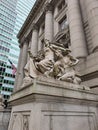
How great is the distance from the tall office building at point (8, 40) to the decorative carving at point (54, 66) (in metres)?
41.6

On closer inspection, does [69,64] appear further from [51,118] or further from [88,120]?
[51,118]

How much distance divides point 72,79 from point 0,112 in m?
7.11

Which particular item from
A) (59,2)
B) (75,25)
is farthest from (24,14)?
(75,25)

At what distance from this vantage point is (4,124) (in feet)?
28.9

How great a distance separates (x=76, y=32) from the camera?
10.2 meters

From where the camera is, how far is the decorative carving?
5.40m

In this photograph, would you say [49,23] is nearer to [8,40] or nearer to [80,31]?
[80,31]

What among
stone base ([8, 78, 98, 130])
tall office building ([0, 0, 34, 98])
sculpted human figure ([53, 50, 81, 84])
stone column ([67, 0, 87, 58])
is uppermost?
tall office building ([0, 0, 34, 98])

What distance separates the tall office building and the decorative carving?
136 ft

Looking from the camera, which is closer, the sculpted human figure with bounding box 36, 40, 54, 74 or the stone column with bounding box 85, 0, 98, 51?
the sculpted human figure with bounding box 36, 40, 54, 74

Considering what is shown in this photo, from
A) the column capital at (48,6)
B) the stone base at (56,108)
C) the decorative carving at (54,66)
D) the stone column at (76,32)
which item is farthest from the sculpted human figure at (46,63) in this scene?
the column capital at (48,6)

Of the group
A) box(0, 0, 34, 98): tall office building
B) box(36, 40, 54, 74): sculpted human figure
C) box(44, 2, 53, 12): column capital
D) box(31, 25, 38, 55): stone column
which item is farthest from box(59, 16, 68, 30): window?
box(0, 0, 34, 98): tall office building

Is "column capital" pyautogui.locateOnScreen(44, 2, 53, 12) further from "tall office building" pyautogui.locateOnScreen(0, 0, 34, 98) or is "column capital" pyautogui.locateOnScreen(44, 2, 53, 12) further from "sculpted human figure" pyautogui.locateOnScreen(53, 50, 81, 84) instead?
"tall office building" pyautogui.locateOnScreen(0, 0, 34, 98)

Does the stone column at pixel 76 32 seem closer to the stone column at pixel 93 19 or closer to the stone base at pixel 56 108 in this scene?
the stone column at pixel 93 19
